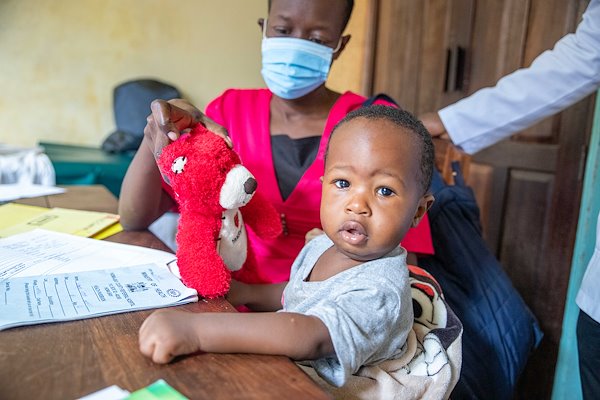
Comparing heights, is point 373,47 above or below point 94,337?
above

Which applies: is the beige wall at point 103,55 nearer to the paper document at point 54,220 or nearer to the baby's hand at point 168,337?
the paper document at point 54,220

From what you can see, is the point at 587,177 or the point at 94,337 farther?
the point at 587,177

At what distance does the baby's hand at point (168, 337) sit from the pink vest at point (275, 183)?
0.49 metres

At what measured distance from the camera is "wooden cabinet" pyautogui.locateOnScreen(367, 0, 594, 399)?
Result: 1.72m

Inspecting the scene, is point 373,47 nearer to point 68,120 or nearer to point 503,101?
point 503,101

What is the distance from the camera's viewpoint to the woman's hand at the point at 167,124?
0.75 metres

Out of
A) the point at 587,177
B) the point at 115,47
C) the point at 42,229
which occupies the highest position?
the point at 115,47

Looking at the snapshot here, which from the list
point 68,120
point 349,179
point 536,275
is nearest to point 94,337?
point 349,179

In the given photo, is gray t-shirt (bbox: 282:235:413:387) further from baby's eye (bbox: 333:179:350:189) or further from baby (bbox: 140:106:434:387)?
baby's eye (bbox: 333:179:350:189)

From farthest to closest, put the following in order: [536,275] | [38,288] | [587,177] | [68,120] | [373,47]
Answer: [68,120], [373,47], [536,275], [587,177], [38,288]

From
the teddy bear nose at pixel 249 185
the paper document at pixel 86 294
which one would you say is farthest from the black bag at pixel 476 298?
the paper document at pixel 86 294

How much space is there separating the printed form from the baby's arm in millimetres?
145

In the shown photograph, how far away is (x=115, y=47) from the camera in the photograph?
3.12 m

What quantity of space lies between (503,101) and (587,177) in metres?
0.39
